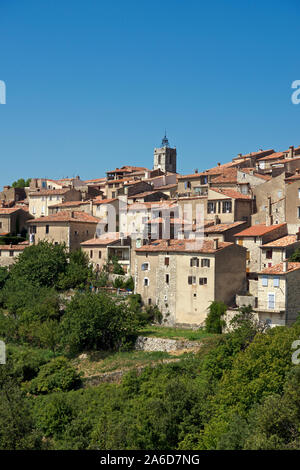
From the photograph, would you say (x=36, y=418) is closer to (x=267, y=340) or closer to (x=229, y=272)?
(x=267, y=340)

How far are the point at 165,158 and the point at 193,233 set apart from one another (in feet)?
170

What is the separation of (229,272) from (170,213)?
14202 mm

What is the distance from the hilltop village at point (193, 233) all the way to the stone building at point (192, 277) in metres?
0.07

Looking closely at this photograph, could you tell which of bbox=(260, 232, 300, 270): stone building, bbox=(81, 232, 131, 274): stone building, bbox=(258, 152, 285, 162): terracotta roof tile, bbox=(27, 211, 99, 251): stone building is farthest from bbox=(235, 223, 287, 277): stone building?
bbox=(258, 152, 285, 162): terracotta roof tile

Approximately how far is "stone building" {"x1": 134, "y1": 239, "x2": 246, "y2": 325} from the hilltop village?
0.07 meters

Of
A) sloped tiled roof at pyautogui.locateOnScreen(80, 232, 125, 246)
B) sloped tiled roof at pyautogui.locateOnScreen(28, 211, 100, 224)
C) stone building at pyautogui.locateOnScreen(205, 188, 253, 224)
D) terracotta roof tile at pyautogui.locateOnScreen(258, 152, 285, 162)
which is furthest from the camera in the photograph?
terracotta roof tile at pyautogui.locateOnScreen(258, 152, 285, 162)

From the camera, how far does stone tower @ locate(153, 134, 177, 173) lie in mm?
98625

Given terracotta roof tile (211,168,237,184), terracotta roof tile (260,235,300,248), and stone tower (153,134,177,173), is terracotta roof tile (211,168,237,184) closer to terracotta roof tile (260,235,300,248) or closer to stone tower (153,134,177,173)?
terracotta roof tile (260,235,300,248)

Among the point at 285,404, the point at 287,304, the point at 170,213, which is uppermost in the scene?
the point at 170,213

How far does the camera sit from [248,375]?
30203 millimetres

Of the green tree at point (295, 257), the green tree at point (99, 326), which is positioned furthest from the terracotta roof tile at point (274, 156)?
the green tree at point (99, 326)

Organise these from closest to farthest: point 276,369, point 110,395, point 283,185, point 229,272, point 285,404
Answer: point 285,404 < point 276,369 < point 110,395 < point 229,272 < point 283,185
